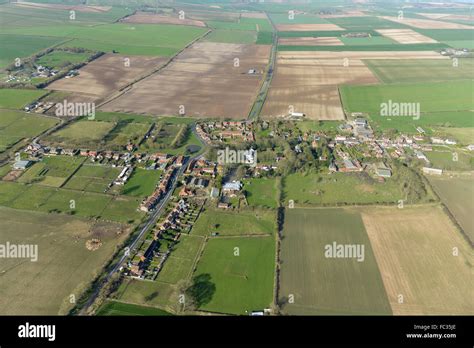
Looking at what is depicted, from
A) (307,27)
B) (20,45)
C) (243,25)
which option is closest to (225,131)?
(20,45)

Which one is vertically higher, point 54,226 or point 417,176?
point 417,176

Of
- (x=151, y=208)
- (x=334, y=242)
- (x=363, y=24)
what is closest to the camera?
(x=334, y=242)

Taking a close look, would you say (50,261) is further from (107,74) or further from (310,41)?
(310,41)

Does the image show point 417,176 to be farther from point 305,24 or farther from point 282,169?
point 305,24

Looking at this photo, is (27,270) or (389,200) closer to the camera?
(27,270)

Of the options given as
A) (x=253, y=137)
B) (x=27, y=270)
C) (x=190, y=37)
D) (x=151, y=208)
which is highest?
(x=190, y=37)

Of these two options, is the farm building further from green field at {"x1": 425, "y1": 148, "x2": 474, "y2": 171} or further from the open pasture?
green field at {"x1": 425, "y1": 148, "x2": 474, "y2": 171}

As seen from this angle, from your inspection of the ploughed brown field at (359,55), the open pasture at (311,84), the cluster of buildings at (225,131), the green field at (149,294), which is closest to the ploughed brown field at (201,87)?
the cluster of buildings at (225,131)

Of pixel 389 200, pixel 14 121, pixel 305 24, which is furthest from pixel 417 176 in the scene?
pixel 305 24
